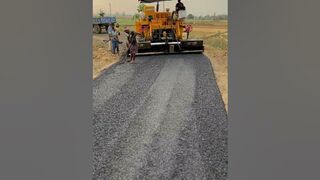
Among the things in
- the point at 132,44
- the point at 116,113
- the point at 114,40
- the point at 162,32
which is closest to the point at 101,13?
the point at 114,40

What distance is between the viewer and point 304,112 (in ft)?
7.72

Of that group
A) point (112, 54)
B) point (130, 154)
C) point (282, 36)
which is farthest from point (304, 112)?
point (112, 54)

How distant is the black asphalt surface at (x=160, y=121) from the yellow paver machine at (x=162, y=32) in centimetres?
6

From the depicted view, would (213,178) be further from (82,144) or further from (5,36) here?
(5,36)

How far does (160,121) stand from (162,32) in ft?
2.22

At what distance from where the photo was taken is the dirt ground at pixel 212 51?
2.83 meters

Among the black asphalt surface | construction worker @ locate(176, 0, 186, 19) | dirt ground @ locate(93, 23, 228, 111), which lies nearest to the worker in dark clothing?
construction worker @ locate(176, 0, 186, 19)

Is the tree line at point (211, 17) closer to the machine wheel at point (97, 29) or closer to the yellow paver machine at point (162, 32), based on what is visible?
the yellow paver machine at point (162, 32)

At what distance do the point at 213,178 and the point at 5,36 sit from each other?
1.51 m

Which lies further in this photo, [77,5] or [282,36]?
[77,5]

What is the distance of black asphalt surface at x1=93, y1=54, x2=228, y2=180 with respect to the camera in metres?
2.70

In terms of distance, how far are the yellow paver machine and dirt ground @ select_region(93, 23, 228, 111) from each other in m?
0.08

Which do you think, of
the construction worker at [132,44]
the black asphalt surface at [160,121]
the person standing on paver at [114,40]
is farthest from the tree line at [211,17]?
the person standing on paver at [114,40]

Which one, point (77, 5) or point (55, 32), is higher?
point (77, 5)
